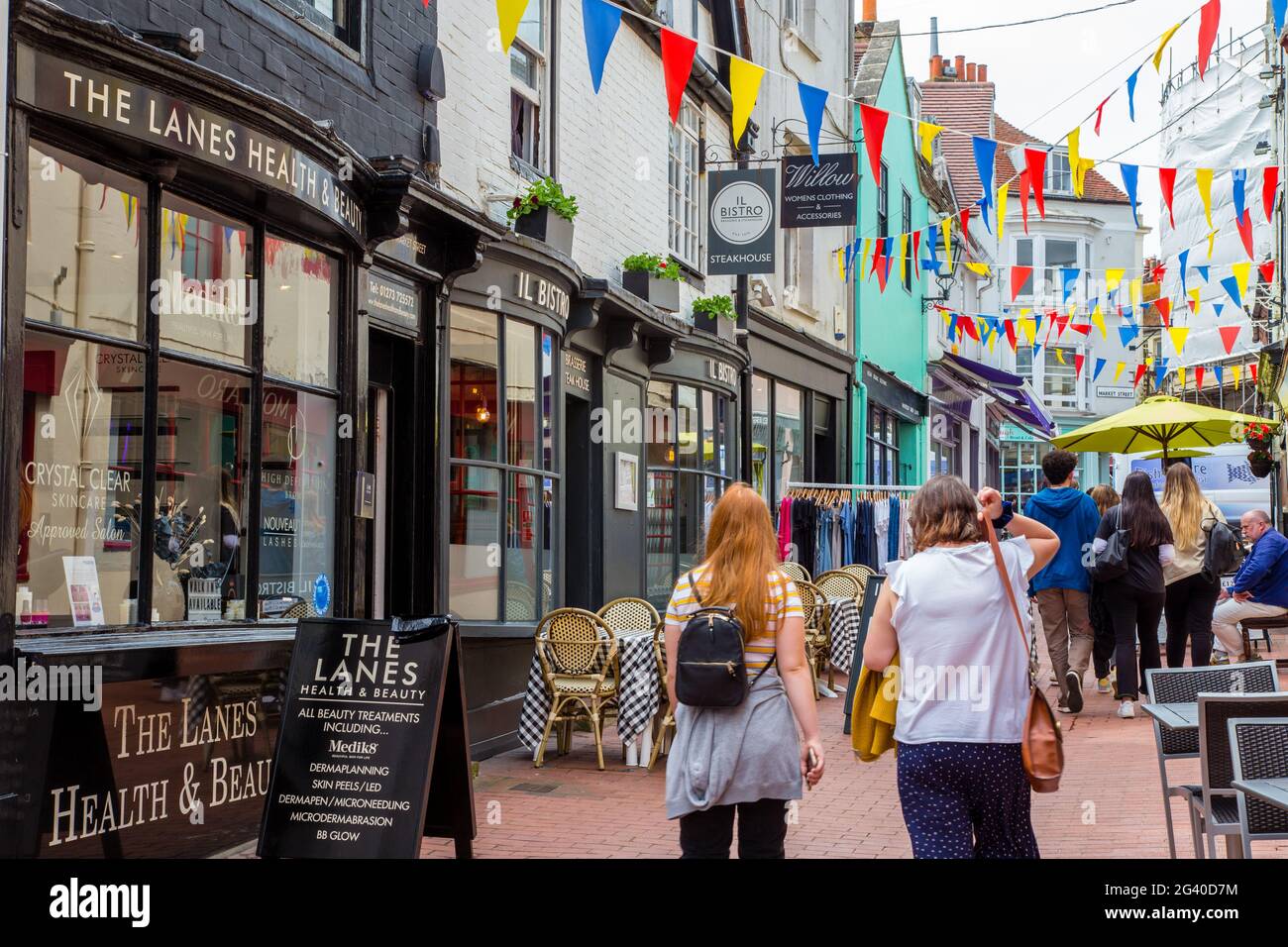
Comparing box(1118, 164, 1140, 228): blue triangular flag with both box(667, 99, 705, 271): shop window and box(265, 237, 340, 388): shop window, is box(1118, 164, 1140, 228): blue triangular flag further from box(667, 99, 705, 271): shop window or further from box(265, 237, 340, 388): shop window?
Result: box(265, 237, 340, 388): shop window

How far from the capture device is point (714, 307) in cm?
1473

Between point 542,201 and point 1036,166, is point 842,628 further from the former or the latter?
point 542,201

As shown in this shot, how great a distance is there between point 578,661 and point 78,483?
4.26m

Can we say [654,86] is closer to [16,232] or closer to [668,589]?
[668,589]

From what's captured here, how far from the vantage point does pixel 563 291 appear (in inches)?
425

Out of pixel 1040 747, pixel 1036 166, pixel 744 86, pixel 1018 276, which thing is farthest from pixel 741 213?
pixel 1040 747

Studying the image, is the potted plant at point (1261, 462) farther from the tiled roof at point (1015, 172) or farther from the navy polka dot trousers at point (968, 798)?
the tiled roof at point (1015, 172)

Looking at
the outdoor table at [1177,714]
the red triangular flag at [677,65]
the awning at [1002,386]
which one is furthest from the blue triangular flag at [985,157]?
the awning at [1002,386]

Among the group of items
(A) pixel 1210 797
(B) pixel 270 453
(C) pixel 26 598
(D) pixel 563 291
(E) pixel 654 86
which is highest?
(E) pixel 654 86

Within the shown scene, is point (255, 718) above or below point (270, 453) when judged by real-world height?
below

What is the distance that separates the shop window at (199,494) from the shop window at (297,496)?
221 mm

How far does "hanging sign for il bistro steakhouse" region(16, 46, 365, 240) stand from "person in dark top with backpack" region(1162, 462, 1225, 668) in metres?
7.39
